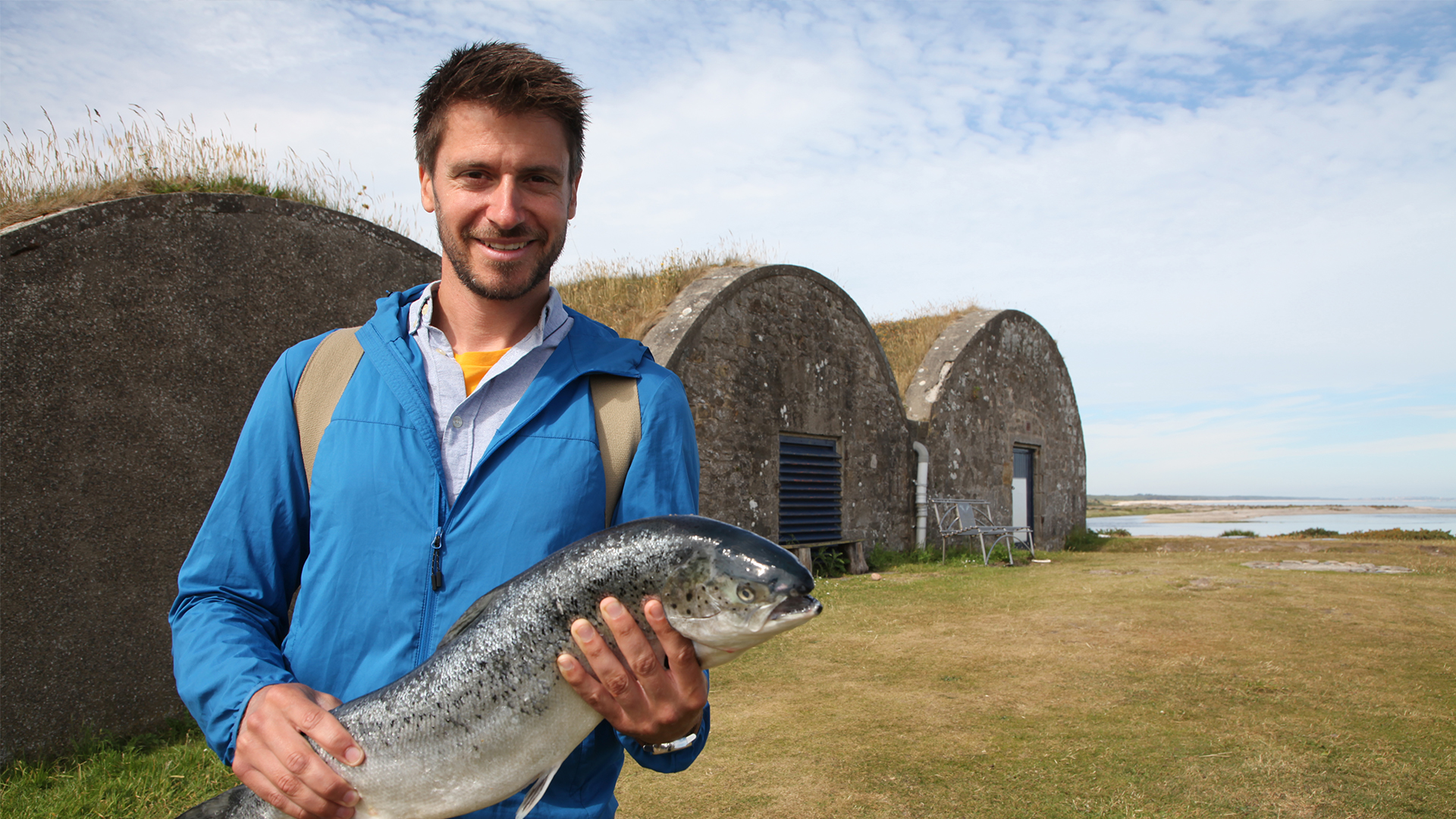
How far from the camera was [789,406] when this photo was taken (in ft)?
39.9

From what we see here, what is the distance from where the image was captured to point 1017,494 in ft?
60.6

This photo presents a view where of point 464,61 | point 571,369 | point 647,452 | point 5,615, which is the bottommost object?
point 5,615

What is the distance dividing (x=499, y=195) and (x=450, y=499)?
660 mm

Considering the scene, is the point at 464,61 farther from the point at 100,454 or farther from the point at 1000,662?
the point at 1000,662

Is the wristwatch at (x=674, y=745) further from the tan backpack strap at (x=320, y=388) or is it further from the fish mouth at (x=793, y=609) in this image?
the tan backpack strap at (x=320, y=388)

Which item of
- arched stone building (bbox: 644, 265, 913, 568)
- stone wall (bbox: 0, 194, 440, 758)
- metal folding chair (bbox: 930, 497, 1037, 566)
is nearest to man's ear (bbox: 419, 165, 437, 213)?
stone wall (bbox: 0, 194, 440, 758)

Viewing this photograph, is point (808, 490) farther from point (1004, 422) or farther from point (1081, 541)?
point (1081, 541)

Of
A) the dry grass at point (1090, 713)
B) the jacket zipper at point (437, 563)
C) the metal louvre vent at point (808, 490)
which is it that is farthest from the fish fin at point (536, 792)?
the metal louvre vent at point (808, 490)

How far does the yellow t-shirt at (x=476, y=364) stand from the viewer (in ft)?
6.39

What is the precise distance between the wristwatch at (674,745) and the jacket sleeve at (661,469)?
0.01 m

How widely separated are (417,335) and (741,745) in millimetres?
4051

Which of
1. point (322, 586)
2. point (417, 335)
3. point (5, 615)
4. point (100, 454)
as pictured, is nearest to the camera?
point (322, 586)

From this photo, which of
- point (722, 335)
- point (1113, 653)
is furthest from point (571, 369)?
point (722, 335)

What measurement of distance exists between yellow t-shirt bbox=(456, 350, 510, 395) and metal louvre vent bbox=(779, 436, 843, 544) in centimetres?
1002
